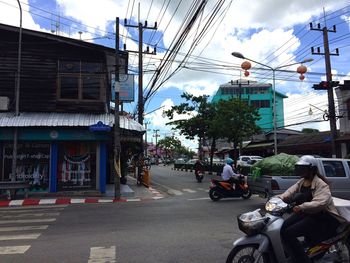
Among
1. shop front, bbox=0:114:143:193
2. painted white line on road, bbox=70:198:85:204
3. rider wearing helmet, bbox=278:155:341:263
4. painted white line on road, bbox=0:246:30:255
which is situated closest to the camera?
rider wearing helmet, bbox=278:155:341:263

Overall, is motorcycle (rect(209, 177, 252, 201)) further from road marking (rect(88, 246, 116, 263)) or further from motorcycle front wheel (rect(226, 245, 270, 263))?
motorcycle front wheel (rect(226, 245, 270, 263))

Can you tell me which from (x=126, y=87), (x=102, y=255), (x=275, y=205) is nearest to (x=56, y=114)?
(x=126, y=87)

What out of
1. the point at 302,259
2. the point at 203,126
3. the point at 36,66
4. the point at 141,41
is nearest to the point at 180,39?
the point at 36,66

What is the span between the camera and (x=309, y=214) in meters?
5.75

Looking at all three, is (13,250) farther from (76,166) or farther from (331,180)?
(76,166)

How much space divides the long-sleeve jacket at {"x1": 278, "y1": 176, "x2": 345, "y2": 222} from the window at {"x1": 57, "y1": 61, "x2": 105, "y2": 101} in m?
17.0

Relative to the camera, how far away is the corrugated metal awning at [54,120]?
1939 centimetres

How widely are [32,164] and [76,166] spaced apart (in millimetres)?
1979

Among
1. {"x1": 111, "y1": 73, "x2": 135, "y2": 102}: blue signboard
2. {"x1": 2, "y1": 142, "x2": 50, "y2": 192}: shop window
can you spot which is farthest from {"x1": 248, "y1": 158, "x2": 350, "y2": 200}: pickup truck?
{"x1": 2, "y1": 142, "x2": 50, "y2": 192}: shop window

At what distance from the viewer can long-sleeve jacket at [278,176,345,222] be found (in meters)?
5.64

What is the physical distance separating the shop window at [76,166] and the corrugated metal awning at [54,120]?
1229mm

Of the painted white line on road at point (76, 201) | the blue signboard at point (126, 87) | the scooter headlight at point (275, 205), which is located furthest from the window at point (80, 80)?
the scooter headlight at point (275, 205)

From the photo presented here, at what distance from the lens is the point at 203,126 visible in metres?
42.6

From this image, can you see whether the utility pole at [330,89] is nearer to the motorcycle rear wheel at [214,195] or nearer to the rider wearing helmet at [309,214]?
the motorcycle rear wheel at [214,195]
